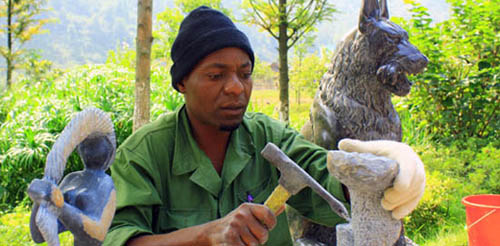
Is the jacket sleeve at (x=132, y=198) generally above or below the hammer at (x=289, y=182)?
below

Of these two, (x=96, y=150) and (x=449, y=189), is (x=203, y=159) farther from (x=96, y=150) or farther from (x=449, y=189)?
(x=449, y=189)

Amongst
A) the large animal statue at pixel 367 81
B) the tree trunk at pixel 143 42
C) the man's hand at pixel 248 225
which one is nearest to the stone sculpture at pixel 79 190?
the man's hand at pixel 248 225

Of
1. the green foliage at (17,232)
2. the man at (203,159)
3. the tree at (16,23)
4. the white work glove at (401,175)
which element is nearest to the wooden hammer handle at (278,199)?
the man at (203,159)

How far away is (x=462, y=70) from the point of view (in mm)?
5695

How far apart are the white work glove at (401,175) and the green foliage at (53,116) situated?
489 centimetres

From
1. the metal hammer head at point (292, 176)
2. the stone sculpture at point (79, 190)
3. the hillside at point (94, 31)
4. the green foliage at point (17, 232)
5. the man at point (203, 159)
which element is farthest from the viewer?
the hillside at point (94, 31)

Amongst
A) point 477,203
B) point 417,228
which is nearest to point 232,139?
point 477,203

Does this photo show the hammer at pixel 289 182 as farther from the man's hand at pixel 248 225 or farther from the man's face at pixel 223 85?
the man's face at pixel 223 85

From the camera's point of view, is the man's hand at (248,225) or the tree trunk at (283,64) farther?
the tree trunk at (283,64)

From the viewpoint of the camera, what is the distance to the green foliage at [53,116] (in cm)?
557

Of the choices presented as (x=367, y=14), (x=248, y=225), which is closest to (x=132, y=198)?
(x=248, y=225)

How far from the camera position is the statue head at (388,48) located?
2297 millimetres

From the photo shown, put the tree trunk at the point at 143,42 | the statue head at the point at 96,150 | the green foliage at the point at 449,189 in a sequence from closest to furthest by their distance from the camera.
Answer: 1. the statue head at the point at 96,150
2. the tree trunk at the point at 143,42
3. the green foliage at the point at 449,189

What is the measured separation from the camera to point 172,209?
78.2 inches
